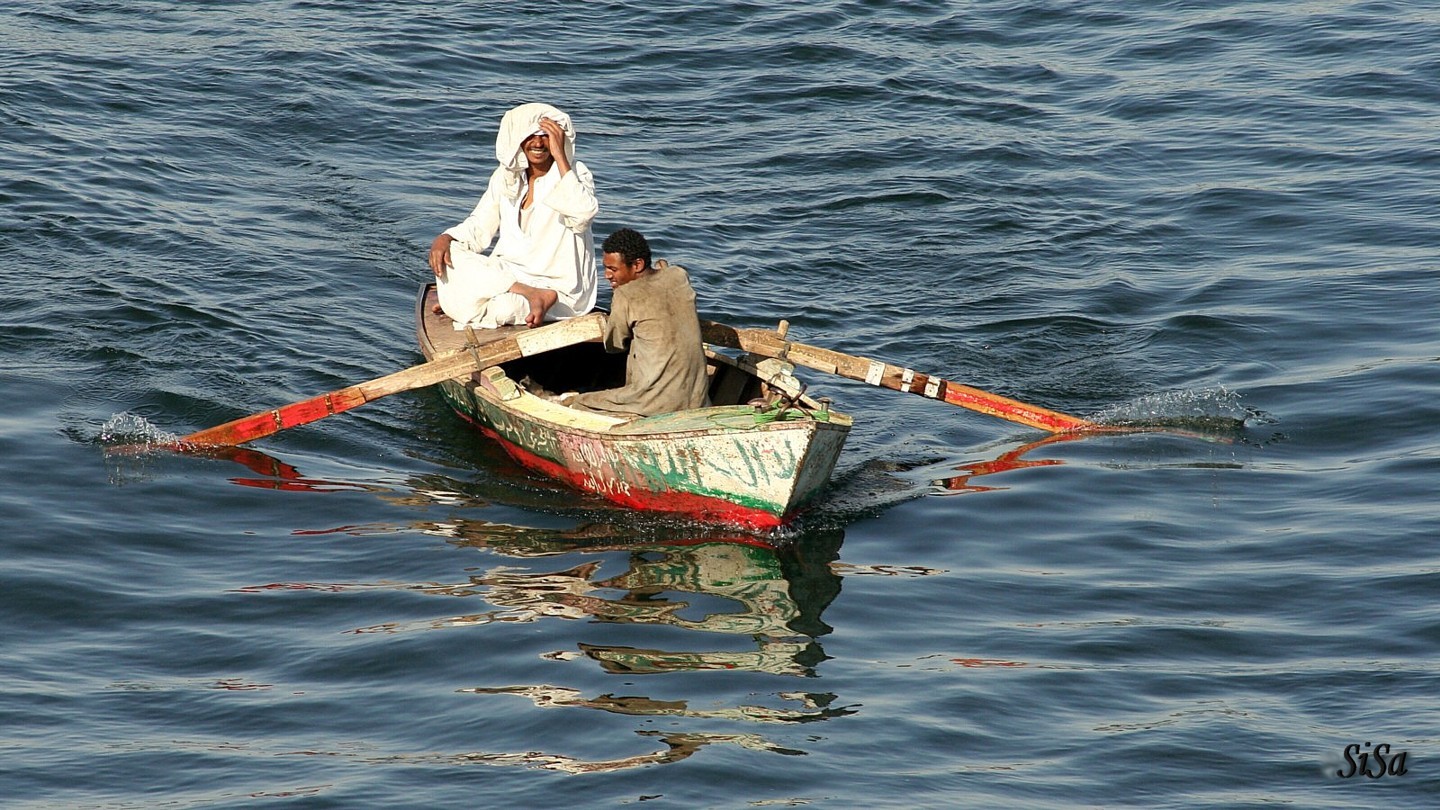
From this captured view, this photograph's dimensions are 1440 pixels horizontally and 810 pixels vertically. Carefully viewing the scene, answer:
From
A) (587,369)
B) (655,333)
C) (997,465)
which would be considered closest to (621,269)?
(655,333)

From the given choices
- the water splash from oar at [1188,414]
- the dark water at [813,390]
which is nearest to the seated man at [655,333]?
the dark water at [813,390]

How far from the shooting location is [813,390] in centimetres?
1044

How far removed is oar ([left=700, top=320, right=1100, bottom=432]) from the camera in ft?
28.8

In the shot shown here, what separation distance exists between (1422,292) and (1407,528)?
4.14 m

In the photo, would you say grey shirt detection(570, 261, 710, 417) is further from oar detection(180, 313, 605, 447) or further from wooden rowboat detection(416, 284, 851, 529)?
oar detection(180, 313, 605, 447)

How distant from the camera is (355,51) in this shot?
16688mm

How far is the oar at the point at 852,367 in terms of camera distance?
8.77 meters

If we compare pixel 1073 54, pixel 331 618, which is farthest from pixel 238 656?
pixel 1073 54

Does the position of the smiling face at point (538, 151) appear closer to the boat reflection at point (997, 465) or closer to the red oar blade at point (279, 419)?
the red oar blade at point (279, 419)

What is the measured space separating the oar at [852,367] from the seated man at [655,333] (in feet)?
1.44

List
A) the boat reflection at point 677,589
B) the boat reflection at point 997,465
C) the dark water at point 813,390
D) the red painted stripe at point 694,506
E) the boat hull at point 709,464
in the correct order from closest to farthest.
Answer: the dark water at point 813,390 < the boat reflection at point 677,589 < the boat hull at point 709,464 < the red painted stripe at point 694,506 < the boat reflection at point 997,465

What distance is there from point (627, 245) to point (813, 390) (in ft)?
8.99

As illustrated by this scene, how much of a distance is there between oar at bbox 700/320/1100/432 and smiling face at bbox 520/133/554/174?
1321mm

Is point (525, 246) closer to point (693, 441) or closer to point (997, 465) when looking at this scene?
point (693, 441)
